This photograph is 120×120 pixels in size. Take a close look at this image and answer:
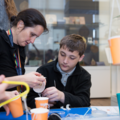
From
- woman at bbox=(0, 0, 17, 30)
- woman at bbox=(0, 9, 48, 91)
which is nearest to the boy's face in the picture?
woman at bbox=(0, 9, 48, 91)

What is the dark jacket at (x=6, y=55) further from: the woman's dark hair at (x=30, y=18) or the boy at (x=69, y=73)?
the boy at (x=69, y=73)

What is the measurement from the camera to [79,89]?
4.74ft

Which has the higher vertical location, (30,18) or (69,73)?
(30,18)

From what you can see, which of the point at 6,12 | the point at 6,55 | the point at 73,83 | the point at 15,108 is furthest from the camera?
the point at 73,83

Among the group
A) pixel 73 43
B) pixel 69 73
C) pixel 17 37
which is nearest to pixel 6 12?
pixel 17 37

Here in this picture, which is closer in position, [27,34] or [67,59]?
[27,34]

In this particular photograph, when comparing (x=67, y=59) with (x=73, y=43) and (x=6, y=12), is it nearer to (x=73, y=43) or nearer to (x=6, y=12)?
(x=73, y=43)

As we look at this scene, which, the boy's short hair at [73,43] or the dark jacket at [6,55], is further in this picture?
the boy's short hair at [73,43]

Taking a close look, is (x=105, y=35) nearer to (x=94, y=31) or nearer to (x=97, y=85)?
(x=94, y=31)

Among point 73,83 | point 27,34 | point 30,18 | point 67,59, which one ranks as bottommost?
point 73,83

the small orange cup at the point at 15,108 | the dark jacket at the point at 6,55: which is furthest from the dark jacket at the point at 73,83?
the small orange cup at the point at 15,108

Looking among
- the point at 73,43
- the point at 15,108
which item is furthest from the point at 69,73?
the point at 15,108

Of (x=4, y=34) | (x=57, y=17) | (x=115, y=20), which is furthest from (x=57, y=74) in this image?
(x=57, y=17)

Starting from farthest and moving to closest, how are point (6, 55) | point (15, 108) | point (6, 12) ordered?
point (6, 12) < point (6, 55) < point (15, 108)
